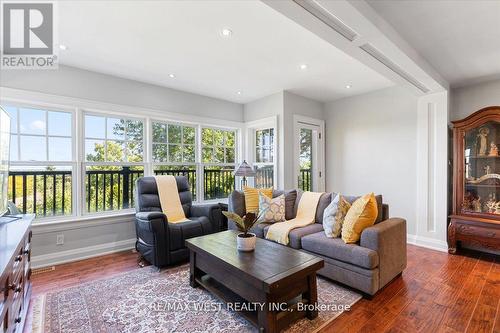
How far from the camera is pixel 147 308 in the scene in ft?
6.97

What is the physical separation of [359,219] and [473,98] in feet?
9.94

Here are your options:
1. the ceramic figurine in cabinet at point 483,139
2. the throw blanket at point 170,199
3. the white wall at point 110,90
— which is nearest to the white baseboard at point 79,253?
the throw blanket at point 170,199

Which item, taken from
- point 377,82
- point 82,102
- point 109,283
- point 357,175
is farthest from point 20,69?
point 357,175

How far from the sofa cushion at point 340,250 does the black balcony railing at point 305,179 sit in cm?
201

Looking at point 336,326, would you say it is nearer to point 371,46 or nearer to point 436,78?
point 371,46

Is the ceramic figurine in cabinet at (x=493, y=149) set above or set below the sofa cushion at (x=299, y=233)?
above

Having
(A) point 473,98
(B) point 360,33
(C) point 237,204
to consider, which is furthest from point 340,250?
(A) point 473,98

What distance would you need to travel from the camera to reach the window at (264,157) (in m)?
4.68

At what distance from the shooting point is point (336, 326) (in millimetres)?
1868

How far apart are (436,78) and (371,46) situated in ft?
5.34

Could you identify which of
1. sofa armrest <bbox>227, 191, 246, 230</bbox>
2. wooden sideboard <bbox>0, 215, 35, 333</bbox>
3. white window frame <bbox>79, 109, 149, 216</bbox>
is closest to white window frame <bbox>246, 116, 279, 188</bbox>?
sofa armrest <bbox>227, 191, 246, 230</bbox>

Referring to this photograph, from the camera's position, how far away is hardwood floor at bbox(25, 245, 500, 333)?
1.89 metres

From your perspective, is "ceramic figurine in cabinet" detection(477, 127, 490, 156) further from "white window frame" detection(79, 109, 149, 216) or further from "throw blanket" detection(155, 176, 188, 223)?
"white window frame" detection(79, 109, 149, 216)

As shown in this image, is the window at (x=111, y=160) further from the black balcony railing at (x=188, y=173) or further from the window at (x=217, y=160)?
the window at (x=217, y=160)
